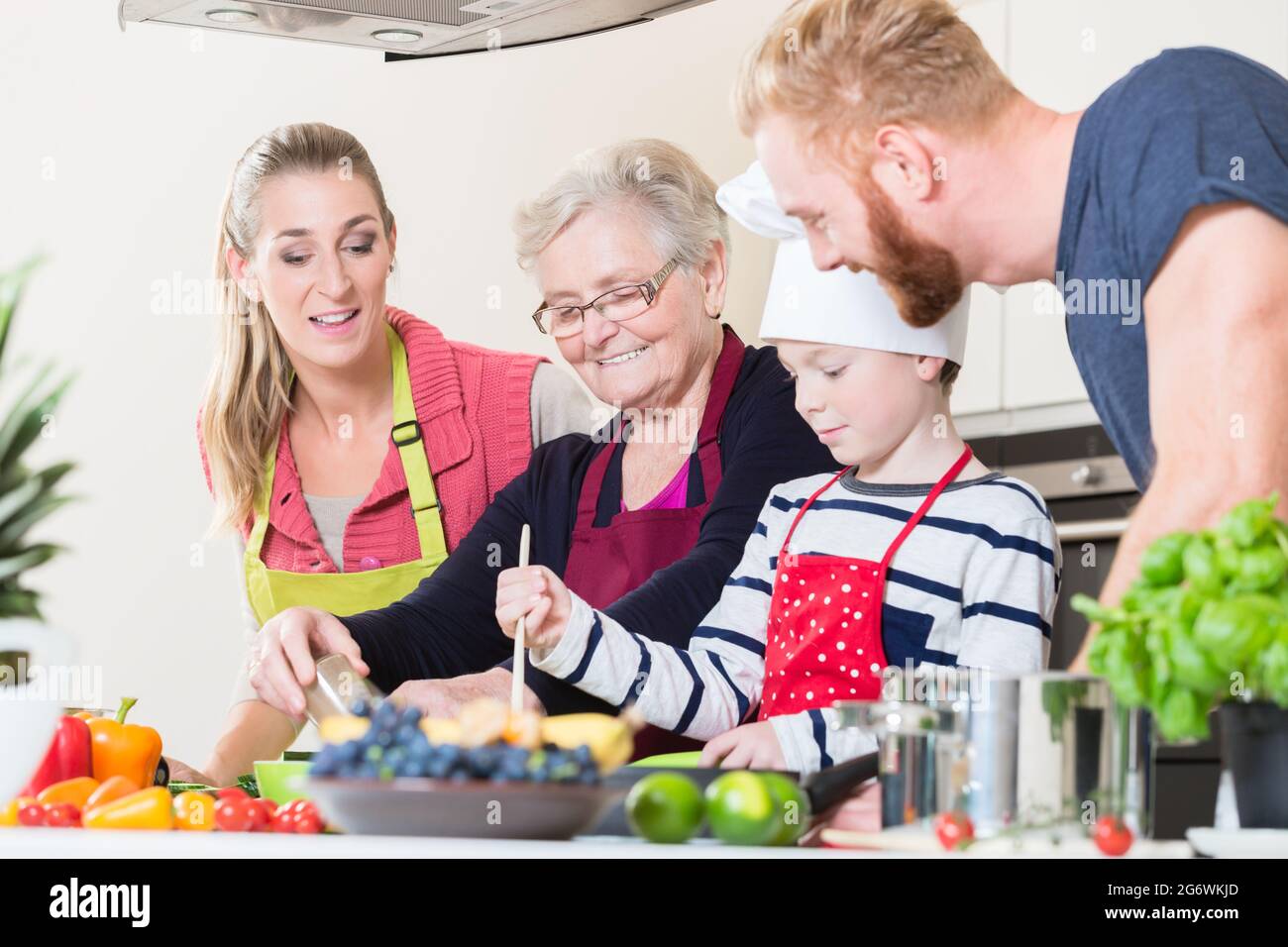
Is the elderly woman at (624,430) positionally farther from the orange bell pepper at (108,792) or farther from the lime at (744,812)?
the lime at (744,812)

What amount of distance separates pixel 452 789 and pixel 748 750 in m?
0.50

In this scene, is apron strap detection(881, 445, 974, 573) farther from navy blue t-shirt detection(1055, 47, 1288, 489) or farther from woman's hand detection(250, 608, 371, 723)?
woman's hand detection(250, 608, 371, 723)

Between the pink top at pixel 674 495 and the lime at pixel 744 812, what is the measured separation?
978mm

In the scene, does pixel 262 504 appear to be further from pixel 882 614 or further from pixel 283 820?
pixel 283 820

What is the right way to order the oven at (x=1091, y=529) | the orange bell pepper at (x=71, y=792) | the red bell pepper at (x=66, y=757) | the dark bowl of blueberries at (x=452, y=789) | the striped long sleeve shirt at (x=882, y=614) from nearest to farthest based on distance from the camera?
the dark bowl of blueberries at (x=452, y=789)
the orange bell pepper at (x=71, y=792)
the red bell pepper at (x=66, y=757)
the striped long sleeve shirt at (x=882, y=614)
the oven at (x=1091, y=529)

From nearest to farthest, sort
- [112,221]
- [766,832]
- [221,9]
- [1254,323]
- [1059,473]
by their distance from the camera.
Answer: [766,832]
[1254,323]
[221,9]
[1059,473]
[112,221]

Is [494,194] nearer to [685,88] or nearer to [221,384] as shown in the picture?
[685,88]

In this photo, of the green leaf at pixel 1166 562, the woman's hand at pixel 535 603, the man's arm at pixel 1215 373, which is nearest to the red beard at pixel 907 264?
the man's arm at pixel 1215 373

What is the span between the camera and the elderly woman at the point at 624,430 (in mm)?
1766

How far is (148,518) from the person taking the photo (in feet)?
10.8

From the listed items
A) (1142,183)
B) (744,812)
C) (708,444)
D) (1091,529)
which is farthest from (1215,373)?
(1091,529)

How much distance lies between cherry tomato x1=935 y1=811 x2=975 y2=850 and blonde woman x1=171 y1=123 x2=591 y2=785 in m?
1.43

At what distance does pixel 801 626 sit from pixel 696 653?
0.14m
